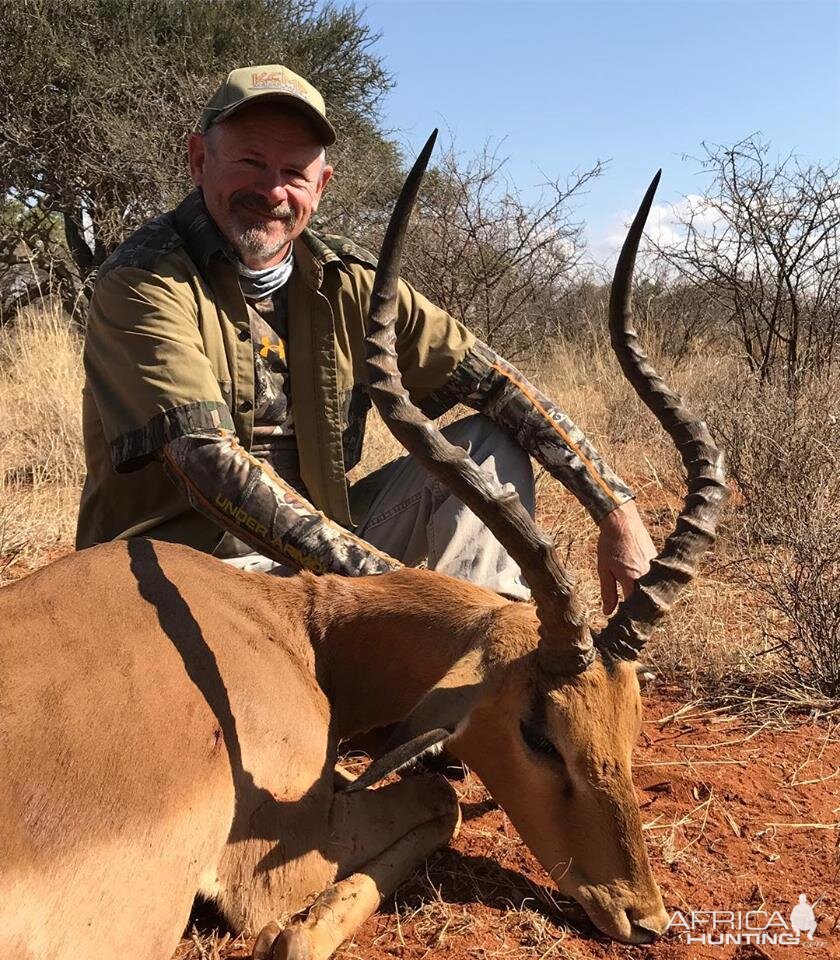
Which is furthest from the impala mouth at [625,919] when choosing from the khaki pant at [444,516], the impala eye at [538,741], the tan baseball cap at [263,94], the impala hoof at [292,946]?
the tan baseball cap at [263,94]

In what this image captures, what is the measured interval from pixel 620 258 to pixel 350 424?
1.62 meters

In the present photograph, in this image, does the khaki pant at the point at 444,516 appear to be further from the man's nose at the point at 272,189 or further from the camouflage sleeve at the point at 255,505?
the man's nose at the point at 272,189

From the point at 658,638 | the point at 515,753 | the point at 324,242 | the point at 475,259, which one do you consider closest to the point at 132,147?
the point at 475,259

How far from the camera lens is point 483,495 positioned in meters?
2.75

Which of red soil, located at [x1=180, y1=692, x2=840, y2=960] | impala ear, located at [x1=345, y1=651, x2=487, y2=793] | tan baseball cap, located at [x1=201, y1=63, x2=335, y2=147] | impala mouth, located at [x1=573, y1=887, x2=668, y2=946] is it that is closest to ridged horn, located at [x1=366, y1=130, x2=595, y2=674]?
impala ear, located at [x1=345, y1=651, x2=487, y2=793]

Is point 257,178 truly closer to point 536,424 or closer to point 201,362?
point 201,362

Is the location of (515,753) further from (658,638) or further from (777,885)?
(658,638)

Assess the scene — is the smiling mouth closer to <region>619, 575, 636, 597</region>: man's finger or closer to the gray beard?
the gray beard

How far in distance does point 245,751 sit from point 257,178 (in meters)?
2.38

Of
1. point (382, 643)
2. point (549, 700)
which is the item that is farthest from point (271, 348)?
point (549, 700)

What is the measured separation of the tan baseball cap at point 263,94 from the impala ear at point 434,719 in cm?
238

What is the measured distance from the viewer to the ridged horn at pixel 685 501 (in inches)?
112

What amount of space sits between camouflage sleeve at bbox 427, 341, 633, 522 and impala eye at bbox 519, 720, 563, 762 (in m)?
1.32

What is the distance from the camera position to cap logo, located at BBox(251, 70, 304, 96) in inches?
152
